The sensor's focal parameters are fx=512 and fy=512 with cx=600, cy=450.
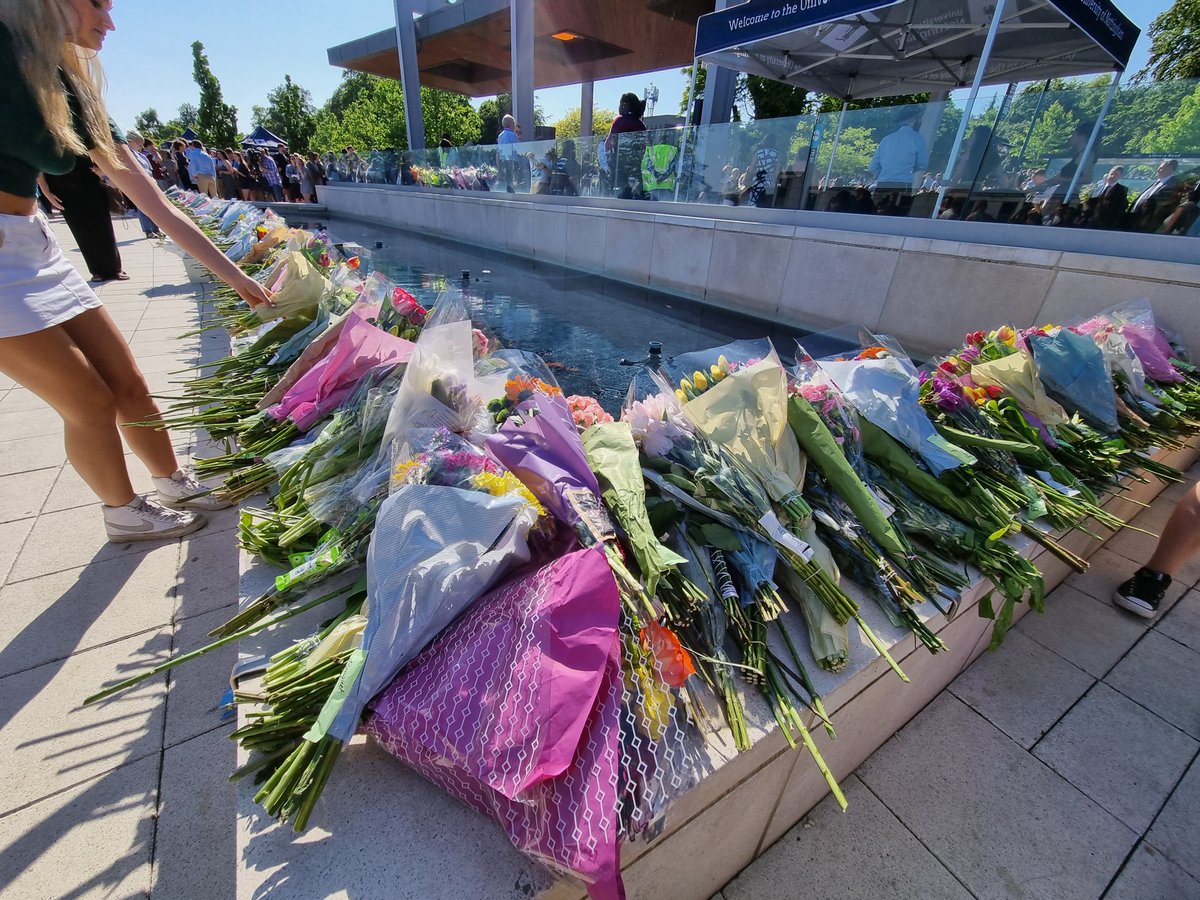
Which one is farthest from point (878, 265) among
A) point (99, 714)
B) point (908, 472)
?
point (99, 714)

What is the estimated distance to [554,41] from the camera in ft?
72.4

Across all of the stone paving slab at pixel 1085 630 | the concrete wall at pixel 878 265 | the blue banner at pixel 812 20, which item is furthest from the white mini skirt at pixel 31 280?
the blue banner at pixel 812 20

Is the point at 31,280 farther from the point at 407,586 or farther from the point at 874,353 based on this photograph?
the point at 874,353

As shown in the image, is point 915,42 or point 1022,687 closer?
point 1022,687

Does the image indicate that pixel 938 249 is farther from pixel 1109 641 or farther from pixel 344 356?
pixel 344 356

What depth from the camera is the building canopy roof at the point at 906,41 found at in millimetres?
7191

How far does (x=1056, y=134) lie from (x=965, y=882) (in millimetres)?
7265

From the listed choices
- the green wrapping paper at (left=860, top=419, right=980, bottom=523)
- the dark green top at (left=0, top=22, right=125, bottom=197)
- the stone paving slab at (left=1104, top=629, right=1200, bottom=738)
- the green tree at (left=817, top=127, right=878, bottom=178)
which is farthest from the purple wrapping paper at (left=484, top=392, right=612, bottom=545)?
the green tree at (left=817, top=127, right=878, bottom=178)

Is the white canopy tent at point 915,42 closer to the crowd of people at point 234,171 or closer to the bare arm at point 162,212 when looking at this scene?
the bare arm at point 162,212

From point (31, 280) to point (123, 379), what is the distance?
57 cm

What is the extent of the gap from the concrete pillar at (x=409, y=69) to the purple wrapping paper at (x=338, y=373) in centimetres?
2156

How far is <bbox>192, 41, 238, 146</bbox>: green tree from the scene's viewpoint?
53.4 metres

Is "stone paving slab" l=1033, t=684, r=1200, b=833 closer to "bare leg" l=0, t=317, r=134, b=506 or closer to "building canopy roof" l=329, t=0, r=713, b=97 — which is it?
"bare leg" l=0, t=317, r=134, b=506

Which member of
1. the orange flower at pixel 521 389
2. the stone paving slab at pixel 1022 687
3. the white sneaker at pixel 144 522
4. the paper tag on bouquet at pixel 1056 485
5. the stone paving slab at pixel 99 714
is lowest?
the stone paving slab at pixel 1022 687
